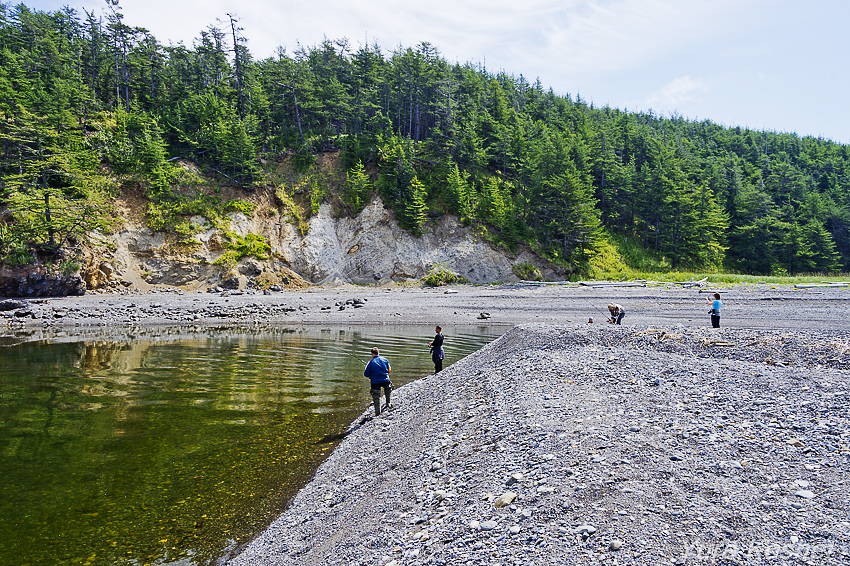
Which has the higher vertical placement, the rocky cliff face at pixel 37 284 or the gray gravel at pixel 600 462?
the rocky cliff face at pixel 37 284

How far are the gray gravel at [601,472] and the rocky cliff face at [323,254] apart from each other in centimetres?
3642

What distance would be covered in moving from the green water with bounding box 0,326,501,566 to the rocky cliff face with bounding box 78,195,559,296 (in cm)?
2033

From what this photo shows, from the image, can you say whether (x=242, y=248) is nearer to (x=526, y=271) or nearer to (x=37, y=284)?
(x=37, y=284)

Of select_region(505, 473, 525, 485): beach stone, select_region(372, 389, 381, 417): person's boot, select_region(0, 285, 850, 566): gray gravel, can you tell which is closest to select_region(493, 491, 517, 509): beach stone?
select_region(0, 285, 850, 566): gray gravel

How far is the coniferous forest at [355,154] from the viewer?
41.5 m

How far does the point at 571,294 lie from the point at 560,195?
17142mm

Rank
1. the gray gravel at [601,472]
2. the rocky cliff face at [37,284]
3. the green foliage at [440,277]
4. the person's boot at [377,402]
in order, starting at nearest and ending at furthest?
1. the gray gravel at [601,472]
2. the person's boot at [377,402]
3. the rocky cliff face at [37,284]
4. the green foliage at [440,277]

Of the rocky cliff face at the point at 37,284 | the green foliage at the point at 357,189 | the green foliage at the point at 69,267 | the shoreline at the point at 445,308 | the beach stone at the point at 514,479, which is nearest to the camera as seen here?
the beach stone at the point at 514,479

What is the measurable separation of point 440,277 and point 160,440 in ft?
125

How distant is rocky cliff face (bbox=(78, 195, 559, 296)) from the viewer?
138ft

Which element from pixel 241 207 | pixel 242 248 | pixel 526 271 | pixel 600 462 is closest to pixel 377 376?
pixel 600 462

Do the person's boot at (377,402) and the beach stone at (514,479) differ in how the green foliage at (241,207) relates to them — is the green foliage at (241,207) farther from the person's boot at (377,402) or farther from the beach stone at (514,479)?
the beach stone at (514,479)

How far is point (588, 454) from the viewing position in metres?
6.48

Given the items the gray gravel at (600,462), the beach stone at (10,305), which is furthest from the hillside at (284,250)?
the gray gravel at (600,462)
